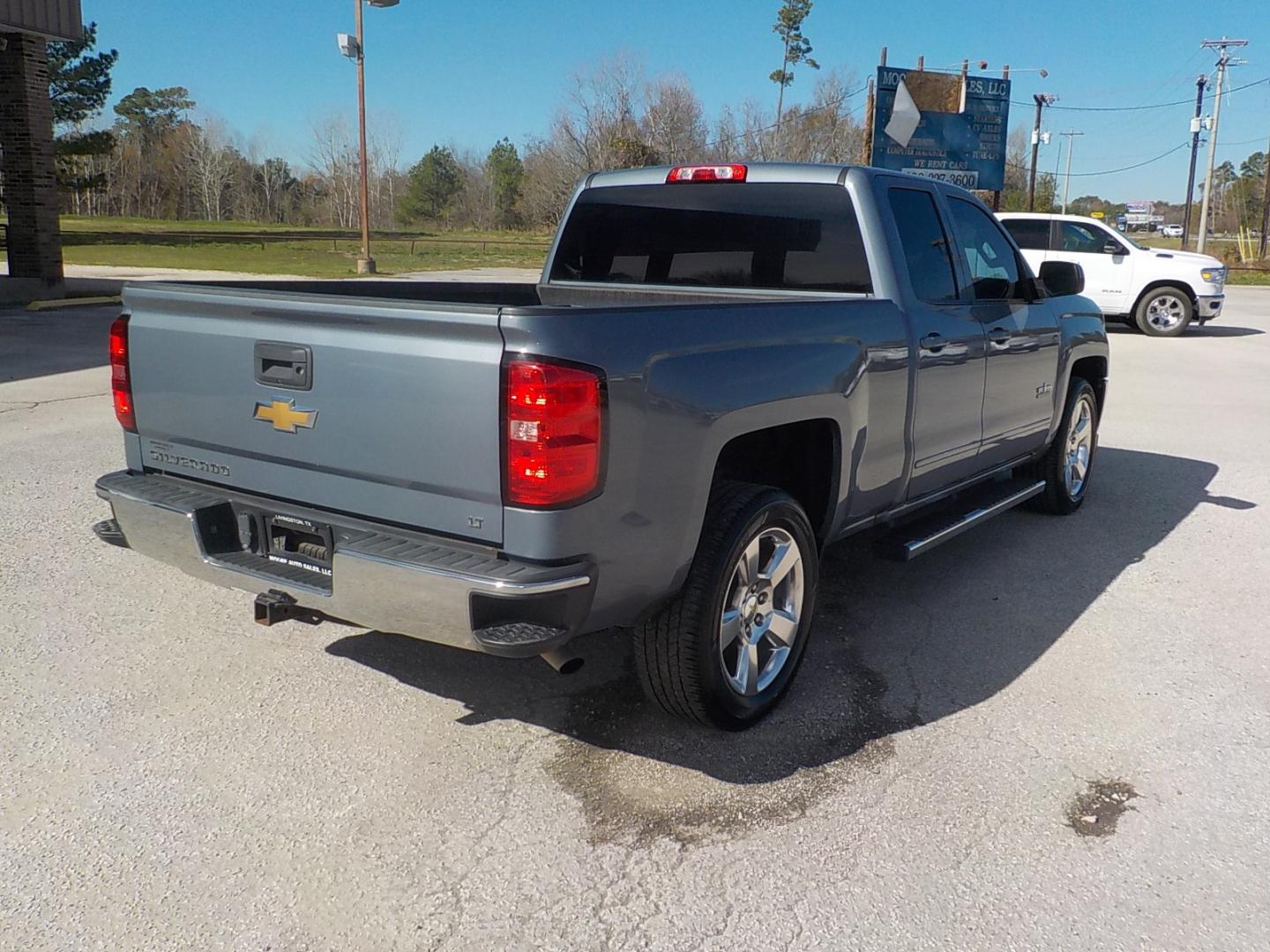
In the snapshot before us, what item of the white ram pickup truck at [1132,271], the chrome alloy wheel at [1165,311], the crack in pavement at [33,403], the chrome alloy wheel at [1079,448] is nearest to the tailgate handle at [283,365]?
the chrome alloy wheel at [1079,448]

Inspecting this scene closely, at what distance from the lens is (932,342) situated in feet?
14.8

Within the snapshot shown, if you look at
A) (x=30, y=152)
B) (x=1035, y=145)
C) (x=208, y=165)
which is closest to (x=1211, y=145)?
(x=1035, y=145)

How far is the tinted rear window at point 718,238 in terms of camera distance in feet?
14.9

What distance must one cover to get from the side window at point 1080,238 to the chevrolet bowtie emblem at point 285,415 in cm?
1749

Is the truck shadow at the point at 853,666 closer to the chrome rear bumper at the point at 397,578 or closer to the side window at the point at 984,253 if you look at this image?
the chrome rear bumper at the point at 397,578

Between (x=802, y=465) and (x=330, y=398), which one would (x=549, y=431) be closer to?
(x=330, y=398)

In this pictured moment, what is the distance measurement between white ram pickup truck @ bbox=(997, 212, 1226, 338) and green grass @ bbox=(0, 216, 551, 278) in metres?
20.4

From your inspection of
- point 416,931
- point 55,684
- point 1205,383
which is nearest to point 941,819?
point 416,931

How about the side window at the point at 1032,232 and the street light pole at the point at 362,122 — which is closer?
the side window at the point at 1032,232

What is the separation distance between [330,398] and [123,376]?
45.0 inches

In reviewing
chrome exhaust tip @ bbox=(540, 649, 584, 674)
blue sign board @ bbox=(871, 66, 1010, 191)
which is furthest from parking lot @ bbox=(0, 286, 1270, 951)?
blue sign board @ bbox=(871, 66, 1010, 191)

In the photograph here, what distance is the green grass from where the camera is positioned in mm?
36375

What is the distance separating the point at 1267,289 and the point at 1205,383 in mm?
28733

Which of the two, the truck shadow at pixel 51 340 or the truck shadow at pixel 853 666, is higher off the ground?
the truck shadow at pixel 51 340
